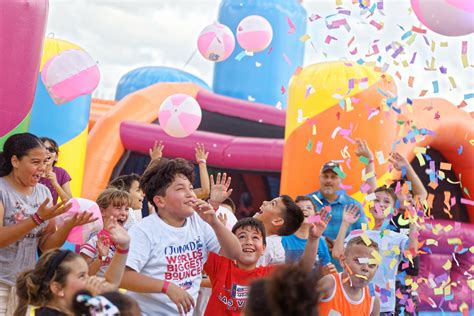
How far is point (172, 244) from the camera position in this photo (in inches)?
114

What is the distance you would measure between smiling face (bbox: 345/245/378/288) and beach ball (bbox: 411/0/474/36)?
137cm

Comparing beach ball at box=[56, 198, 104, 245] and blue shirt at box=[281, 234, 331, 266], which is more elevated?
beach ball at box=[56, 198, 104, 245]

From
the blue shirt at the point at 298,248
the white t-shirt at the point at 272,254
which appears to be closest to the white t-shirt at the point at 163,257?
the white t-shirt at the point at 272,254

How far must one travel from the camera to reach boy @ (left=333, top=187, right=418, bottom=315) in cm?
416

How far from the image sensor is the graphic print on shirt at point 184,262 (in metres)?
2.87

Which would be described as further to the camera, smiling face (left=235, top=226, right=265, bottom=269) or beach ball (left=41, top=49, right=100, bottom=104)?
beach ball (left=41, top=49, right=100, bottom=104)

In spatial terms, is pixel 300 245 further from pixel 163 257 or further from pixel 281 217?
pixel 163 257

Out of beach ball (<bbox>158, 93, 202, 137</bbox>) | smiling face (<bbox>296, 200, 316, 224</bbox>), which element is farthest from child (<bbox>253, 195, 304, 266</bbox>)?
beach ball (<bbox>158, 93, 202, 137</bbox>)

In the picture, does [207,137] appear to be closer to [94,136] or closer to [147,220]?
[94,136]

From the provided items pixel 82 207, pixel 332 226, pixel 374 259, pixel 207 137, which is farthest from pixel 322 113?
pixel 82 207

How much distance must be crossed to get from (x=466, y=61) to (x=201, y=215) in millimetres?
1787

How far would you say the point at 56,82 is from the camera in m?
4.98

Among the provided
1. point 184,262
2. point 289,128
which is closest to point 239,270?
point 184,262

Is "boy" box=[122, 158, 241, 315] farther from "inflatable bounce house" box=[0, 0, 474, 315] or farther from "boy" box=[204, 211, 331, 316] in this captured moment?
"inflatable bounce house" box=[0, 0, 474, 315]
